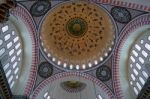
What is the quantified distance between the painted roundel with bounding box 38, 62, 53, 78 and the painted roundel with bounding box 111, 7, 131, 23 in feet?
17.5

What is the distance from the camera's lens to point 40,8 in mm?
14562

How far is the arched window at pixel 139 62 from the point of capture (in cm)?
1376

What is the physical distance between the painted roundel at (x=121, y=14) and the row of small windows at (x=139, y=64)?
1.60m

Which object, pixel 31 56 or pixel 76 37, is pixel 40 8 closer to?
pixel 31 56

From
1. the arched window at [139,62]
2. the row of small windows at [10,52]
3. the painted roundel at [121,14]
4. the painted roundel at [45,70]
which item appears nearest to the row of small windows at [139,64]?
the arched window at [139,62]

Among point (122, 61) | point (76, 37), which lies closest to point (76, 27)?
point (76, 37)

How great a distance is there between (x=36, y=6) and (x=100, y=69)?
19.1ft

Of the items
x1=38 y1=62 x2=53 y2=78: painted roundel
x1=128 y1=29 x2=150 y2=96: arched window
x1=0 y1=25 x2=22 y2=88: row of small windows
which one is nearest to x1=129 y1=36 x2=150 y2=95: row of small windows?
x1=128 y1=29 x2=150 y2=96: arched window

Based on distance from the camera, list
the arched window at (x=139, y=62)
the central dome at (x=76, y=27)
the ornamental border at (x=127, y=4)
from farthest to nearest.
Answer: the central dome at (x=76, y=27)
the arched window at (x=139, y=62)
the ornamental border at (x=127, y=4)

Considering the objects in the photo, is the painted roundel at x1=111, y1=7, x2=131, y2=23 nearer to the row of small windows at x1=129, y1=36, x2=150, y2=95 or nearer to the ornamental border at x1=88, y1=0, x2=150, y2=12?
the ornamental border at x1=88, y1=0, x2=150, y2=12

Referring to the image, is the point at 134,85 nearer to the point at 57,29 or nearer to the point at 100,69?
the point at 100,69

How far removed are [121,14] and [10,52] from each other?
6697 mm

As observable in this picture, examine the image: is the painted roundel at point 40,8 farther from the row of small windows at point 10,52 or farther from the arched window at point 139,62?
the arched window at point 139,62

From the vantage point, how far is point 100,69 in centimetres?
1633
